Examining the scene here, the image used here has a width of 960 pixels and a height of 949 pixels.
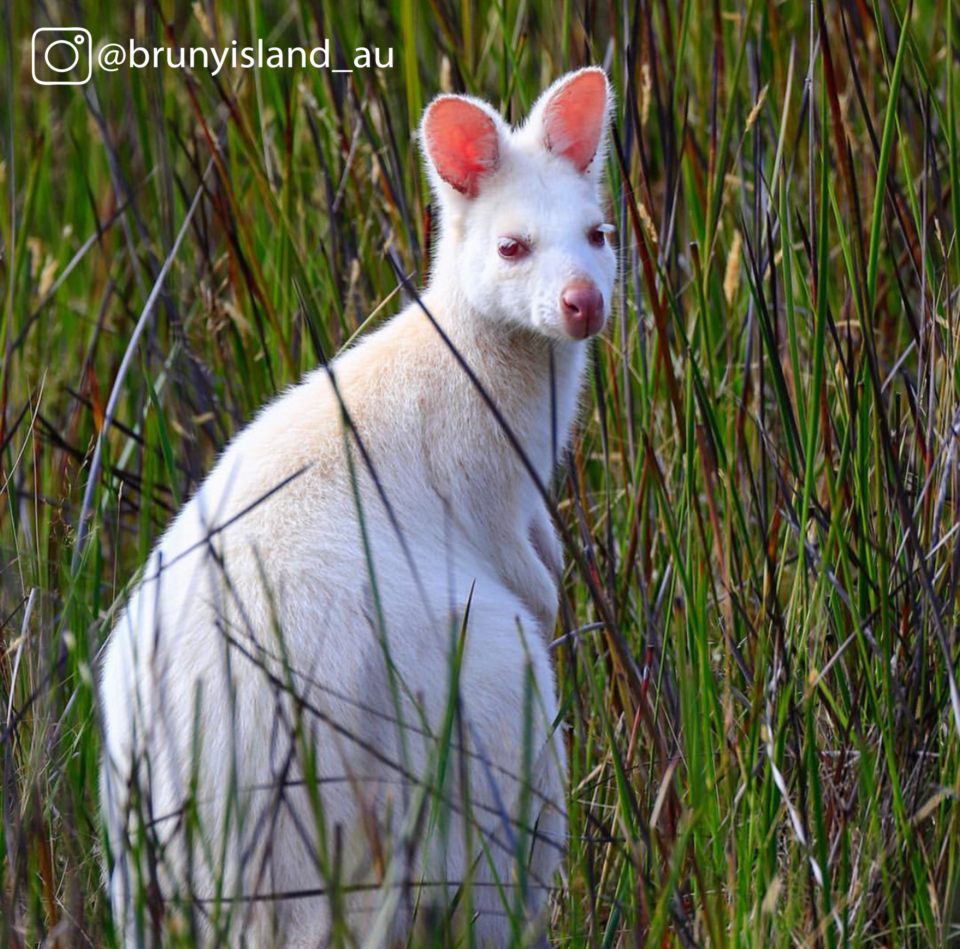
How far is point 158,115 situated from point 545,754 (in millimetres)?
2090

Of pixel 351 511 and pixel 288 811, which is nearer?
pixel 288 811

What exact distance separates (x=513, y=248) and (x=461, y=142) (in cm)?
30

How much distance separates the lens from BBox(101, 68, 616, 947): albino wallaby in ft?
6.98

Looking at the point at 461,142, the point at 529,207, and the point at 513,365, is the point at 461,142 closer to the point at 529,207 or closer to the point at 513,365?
the point at 529,207

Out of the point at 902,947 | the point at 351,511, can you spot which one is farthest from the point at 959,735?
the point at 351,511

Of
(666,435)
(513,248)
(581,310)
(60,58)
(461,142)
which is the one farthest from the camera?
(60,58)

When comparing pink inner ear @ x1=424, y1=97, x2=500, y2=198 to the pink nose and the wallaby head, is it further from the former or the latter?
the pink nose

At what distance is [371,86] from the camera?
12.4 ft

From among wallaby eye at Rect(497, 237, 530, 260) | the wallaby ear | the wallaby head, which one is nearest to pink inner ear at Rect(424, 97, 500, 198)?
the wallaby head

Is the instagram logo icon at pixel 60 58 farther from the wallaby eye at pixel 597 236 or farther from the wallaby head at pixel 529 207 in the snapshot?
the wallaby eye at pixel 597 236

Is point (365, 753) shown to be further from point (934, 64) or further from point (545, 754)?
point (934, 64)

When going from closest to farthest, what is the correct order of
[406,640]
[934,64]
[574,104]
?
[406,640]
[574,104]
[934,64]

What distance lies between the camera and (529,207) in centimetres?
305

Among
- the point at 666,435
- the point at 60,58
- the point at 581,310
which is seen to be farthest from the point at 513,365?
the point at 60,58
